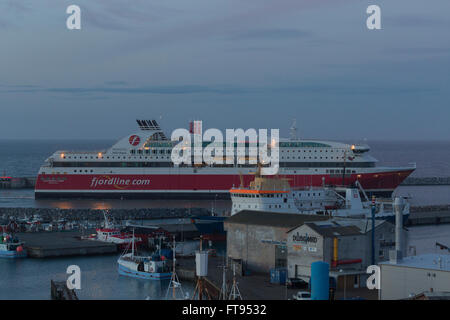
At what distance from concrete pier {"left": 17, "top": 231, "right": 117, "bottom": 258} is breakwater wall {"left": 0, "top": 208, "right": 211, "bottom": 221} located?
697 centimetres

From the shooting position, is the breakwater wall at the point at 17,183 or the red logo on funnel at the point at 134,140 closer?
the red logo on funnel at the point at 134,140

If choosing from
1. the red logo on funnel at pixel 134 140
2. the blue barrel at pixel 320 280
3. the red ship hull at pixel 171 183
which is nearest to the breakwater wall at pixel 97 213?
the red ship hull at pixel 171 183

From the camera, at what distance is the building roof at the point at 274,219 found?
23.8m

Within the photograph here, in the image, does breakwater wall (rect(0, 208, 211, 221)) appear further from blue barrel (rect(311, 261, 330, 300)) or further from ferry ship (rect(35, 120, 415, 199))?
blue barrel (rect(311, 261, 330, 300))

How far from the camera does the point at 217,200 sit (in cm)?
4844

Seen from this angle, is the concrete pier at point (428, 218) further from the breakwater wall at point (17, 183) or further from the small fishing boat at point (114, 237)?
the breakwater wall at point (17, 183)

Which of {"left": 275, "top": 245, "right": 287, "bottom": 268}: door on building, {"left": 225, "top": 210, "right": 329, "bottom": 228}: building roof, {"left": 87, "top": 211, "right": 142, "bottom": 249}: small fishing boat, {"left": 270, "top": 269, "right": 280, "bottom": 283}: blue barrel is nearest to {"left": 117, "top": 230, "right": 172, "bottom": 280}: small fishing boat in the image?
{"left": 225, "top": 210, "right": 329, "bottom": 228}: building roof

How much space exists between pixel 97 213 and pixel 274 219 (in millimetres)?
17446

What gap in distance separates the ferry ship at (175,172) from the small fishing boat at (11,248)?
823 inches

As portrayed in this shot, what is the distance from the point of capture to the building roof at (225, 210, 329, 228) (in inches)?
938
